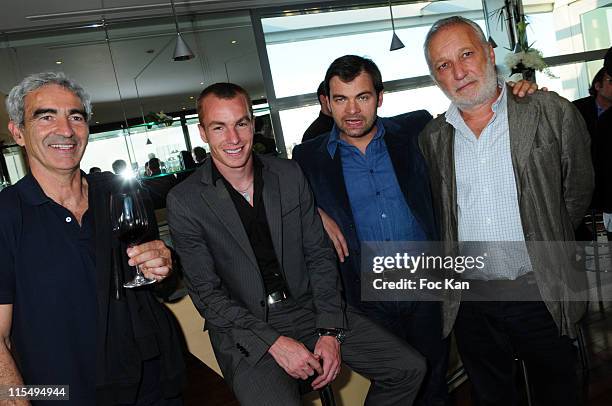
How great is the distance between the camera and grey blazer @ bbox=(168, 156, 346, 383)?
1.90 m

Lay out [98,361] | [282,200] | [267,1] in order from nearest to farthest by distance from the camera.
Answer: [98,361] → [282,200] → [267,1]

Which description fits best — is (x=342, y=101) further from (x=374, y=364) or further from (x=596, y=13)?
(x=596, y=13)

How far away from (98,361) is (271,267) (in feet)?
2.36

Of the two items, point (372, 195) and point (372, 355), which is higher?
point (372, 195)

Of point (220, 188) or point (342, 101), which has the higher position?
point (342, 101)

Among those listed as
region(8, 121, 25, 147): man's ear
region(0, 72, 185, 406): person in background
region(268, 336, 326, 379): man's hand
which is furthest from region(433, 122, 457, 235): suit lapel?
region(8, 121, 25, 147): man's ear

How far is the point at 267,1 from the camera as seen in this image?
7.27m

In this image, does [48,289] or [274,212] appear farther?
[274,212]

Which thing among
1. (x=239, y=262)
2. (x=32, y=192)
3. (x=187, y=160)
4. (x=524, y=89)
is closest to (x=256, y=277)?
(x=239, y=262)

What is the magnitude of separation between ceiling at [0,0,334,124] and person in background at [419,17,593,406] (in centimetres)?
522

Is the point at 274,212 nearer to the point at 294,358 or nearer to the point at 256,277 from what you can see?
the point at 256,277

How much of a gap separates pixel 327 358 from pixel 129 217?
0.90 m

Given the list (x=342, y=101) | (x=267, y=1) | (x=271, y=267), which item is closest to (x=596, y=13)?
(x=267, y=1)

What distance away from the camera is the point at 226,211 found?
1.98 meters
